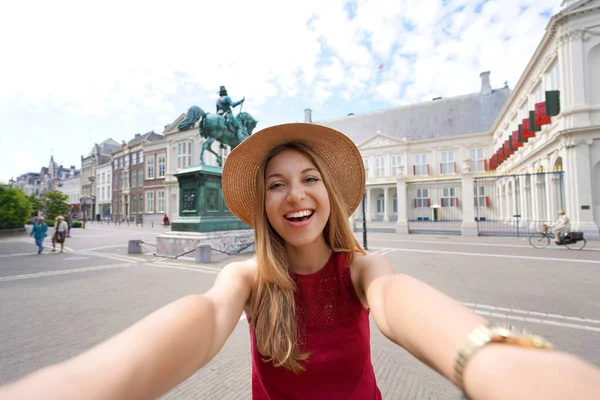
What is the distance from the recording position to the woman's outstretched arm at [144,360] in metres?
0.56

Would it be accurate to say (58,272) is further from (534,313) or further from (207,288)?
(534,313)

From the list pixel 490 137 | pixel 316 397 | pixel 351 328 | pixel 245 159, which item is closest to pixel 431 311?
pixel 351 328

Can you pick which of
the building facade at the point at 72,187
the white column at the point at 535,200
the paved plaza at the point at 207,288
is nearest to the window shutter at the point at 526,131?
the white column at the point at 535,200

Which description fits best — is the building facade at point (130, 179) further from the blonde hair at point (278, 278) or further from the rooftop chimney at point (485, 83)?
the rooftop chimney at point (485, 83)

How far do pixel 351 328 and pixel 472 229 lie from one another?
1740 centimetres

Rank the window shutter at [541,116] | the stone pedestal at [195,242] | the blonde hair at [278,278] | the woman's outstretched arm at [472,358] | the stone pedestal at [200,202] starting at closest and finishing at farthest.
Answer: the woman's outstretched arm at [472,358], the blonde hair at [278,278], the stone pedestal at [195,242], the stone pedestal at [200,202], the window shutter at [541,116]

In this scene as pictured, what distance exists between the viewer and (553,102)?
44.0 feet

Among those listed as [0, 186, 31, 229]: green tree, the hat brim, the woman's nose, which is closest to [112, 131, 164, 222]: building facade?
[0, 186, 31, 229]: green tree

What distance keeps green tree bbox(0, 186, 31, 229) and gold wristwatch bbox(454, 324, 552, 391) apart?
27.8m

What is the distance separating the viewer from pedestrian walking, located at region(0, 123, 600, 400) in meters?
0.56

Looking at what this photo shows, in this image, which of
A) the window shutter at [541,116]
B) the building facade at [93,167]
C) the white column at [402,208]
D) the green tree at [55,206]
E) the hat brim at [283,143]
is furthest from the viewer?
the building facade at [93,167]

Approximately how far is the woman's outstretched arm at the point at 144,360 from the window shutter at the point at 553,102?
1842 cm

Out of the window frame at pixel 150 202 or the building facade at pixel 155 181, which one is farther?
the window frame at pixel 150 202

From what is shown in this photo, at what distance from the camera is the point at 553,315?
3.73m
